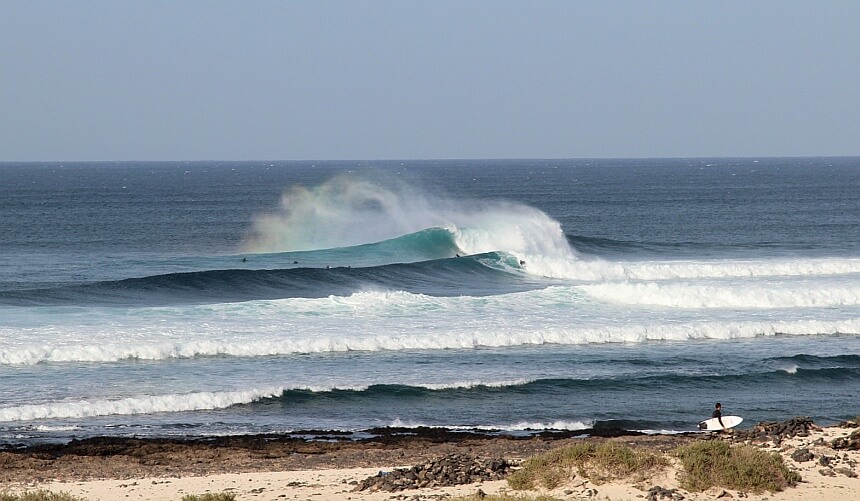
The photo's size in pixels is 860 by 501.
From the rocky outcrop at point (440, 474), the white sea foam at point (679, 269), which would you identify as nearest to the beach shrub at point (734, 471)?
the rocky outcrop at point (440, 474)

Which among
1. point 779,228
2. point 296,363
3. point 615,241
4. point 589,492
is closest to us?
point 589,492

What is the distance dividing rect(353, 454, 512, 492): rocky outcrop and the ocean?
4355 millimetres

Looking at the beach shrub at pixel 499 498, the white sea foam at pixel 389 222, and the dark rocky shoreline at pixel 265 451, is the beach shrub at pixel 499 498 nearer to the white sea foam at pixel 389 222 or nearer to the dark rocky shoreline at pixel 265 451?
the dark rocky shoreline at pixel 265 451

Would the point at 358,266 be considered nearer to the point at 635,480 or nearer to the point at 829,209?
the point at 635,480

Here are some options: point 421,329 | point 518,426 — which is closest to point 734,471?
point 518,426

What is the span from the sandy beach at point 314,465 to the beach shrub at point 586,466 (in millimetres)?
128

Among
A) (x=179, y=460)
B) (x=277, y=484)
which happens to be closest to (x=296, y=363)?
(x=179, y=460)

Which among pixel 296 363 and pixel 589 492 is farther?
pixel 296 363

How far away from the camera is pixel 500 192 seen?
113m

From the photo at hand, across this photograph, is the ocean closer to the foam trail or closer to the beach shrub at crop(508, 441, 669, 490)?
the foam trail

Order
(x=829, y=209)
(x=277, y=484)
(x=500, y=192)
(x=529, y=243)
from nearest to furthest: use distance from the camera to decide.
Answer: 1. (x=277, y=484)
2. (x=529, y=243)
3. (x=829, y=209)
4. (x=500, y=192)

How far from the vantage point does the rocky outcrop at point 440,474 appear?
12.6m

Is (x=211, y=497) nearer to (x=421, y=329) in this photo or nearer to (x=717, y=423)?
(x=717, y=423)

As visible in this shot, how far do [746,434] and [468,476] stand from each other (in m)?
5.01
